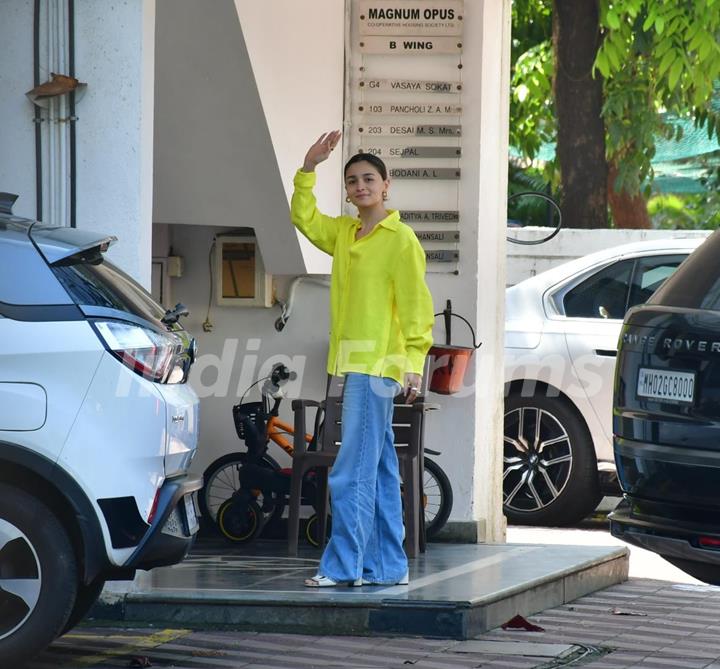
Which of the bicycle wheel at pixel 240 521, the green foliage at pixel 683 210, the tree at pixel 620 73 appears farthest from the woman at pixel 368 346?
the green foliage at pixel 683 210

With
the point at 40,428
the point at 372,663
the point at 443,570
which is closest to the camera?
the point at 40,428

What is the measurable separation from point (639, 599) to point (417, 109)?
124 inches

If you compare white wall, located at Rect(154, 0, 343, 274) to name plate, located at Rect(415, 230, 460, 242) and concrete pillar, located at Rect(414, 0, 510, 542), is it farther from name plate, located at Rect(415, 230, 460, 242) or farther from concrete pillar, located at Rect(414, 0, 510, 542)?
concrete pillar, located at Rect(414, 0, 510, 542)

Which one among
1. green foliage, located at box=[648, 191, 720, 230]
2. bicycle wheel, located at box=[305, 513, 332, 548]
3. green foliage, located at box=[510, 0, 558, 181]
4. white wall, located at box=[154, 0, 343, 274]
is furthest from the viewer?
green foliage, located at box=[648, 191, 720, 230]

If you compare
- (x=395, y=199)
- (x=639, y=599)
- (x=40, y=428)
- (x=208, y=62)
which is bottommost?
(x=639, y=599)

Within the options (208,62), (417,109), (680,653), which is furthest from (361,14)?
(680,653)

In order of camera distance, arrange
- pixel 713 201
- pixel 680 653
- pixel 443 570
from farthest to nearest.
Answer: pixel 713 201
pixel 443 570
pixel 680 653

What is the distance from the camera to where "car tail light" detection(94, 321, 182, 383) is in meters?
5.99

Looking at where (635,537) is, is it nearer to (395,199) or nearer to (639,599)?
(639,599)

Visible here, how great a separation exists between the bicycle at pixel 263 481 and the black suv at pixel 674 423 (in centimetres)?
331

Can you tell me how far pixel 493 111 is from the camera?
10.0 m

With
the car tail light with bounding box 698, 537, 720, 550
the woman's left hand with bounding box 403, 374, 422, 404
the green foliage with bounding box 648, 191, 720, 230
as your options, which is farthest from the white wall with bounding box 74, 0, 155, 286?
the green foliage with bounding box 648, 191, 720, 230

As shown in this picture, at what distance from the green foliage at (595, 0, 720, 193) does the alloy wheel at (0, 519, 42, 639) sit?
9.16 metres

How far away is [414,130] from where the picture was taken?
32.3 feet
